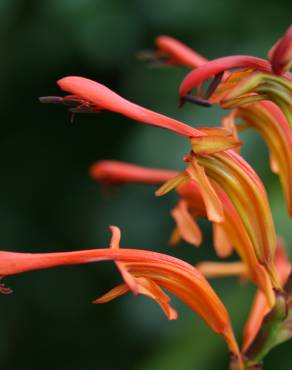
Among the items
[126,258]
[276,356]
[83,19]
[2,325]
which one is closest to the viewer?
[126,258]

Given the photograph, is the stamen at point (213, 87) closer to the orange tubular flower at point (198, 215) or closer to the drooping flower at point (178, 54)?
the orange tubular flower at point (198, 215)

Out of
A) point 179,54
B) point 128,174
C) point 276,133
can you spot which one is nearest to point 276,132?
point 276,133

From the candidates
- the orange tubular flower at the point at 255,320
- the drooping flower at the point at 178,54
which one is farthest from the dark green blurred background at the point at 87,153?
the orange tubular flower at the point at 255,320

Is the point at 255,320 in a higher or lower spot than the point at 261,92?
lower

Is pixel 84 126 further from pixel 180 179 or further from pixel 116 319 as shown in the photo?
pixel 180 179

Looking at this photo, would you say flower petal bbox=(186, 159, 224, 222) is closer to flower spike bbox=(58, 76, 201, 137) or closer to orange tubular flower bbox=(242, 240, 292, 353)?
flower spike bbox=(58, 76, 201, 137)

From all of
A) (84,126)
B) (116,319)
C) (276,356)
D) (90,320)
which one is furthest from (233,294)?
(84,126)

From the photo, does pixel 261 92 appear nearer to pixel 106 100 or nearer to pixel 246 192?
pixel 246 192
